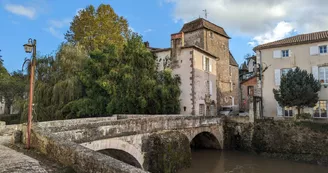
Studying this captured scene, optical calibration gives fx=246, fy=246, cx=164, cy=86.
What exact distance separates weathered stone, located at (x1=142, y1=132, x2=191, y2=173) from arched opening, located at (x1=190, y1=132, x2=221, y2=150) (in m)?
6.14

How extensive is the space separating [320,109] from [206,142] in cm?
853

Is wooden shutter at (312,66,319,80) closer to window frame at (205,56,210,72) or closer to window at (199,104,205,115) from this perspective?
window frame at (205,56,210,72)

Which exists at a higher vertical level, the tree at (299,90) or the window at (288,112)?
the tree at (299,90)

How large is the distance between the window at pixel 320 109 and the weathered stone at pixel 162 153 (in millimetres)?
11748

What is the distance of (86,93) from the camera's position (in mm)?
20125

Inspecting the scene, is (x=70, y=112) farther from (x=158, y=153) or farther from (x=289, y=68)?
(x=289, y=68)

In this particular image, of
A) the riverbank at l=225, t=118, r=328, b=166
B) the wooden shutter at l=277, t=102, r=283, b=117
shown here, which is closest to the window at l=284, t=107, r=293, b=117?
the wooden shutter at l=277, t=102, r=283, b=117

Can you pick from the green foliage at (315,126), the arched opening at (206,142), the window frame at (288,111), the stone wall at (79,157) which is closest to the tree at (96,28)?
the arched opening at (206,142)

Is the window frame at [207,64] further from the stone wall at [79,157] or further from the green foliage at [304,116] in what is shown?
the stone wall at [79,157]

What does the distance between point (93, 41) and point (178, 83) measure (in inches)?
358

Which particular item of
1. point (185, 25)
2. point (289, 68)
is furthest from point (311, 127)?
point (185, 25)

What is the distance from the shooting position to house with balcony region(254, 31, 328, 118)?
17750 millimetres

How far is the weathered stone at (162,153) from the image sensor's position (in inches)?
443

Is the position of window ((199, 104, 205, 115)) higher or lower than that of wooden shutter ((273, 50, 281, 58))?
lower
